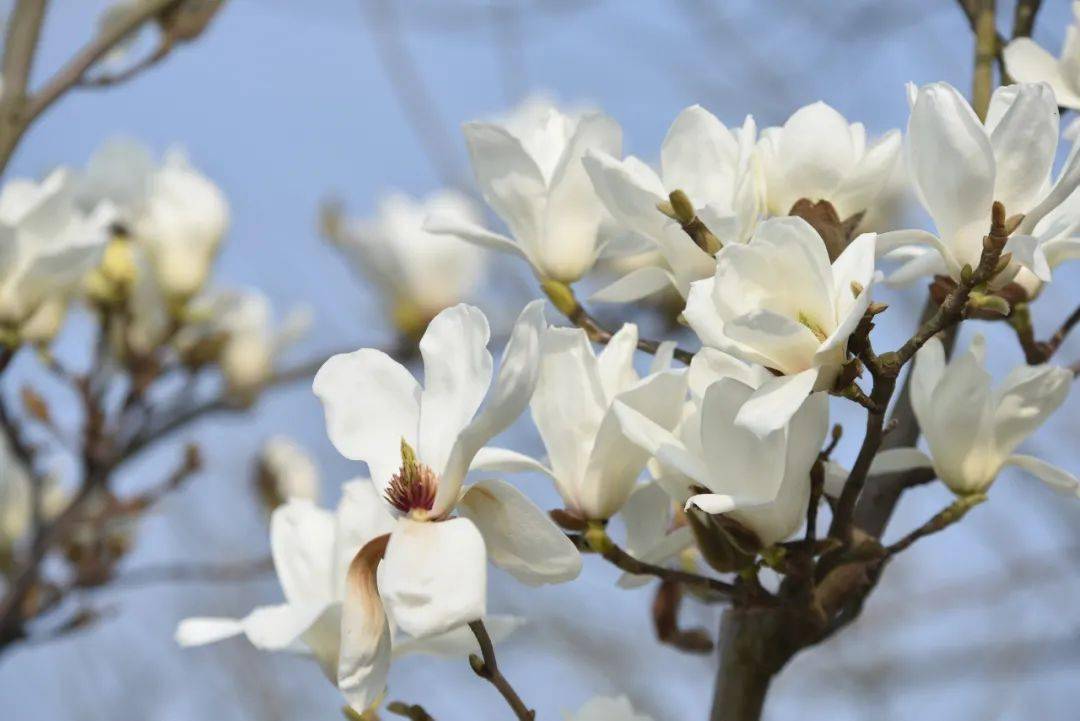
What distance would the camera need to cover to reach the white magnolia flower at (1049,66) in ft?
2.86

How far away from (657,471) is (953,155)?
0.24m

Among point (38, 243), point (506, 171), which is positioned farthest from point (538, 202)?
point (38, 243)

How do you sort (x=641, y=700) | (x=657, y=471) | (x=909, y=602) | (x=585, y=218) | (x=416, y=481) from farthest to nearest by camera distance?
1. (x=641, y=700)
2. (x=909, y=602)
3. (x=585, y=218)
4. (x=657, y=471)
5. (x=416, y=481)

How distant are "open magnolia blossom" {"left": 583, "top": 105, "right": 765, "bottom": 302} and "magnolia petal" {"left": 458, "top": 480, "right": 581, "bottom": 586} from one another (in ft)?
0.63

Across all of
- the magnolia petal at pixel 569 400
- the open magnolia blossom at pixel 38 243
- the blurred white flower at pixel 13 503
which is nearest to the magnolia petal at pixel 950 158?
the magnolia petal at pixel 569 400

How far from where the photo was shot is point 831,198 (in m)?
0.79

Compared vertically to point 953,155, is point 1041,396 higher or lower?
lower

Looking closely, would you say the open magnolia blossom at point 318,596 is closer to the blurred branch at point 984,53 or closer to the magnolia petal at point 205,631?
the magnolia petal at point 205,631

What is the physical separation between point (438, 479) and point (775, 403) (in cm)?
16

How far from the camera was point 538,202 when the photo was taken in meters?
0.85

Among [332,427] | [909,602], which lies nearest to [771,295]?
[332,427]

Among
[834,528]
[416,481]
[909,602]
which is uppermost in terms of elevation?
[416,481]

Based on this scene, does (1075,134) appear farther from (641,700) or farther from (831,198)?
(641,700)

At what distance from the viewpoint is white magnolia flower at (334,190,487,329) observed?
2.35 meters
